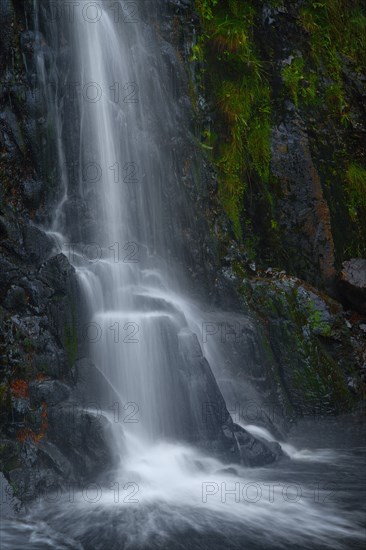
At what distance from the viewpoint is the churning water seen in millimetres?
5168

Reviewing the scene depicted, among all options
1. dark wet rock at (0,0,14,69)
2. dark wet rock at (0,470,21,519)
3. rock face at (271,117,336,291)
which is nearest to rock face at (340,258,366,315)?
rock face at (271,117,336,291)

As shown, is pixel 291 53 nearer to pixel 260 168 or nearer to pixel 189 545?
pixel 260 168

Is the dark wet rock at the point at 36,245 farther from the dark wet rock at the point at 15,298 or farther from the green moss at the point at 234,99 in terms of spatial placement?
the green moss at the point at 234,99

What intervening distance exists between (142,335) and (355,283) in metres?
4.75

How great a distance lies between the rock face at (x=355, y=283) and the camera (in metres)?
10.2

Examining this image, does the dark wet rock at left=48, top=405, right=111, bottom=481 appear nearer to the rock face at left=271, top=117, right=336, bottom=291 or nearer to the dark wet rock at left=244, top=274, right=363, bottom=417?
the dark wet rock at left=244, top=274, right=363, bottom=417

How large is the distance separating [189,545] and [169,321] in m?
3.17

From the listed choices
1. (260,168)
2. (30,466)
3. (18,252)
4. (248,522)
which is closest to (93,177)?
(18,252)

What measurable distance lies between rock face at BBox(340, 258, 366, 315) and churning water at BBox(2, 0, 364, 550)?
9.92 feet

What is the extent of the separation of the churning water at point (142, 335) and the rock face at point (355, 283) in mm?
3023

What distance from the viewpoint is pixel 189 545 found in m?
4.81

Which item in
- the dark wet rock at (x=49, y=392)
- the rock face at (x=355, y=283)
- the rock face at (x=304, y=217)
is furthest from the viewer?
the rock face at (x=304, y=217)

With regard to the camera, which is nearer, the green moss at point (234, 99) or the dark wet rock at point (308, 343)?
the dark wet rock at point (308, 343)

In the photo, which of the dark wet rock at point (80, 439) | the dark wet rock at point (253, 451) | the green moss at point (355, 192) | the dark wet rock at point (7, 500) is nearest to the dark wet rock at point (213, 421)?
the dark wet rock at point (253, 451)
